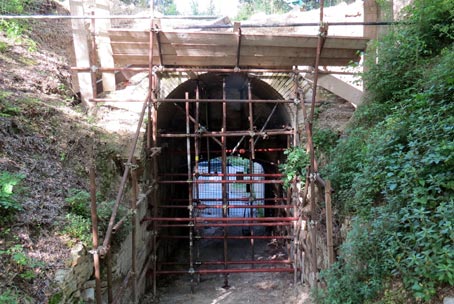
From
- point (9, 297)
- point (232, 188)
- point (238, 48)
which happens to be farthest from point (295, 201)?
point (232, 188)

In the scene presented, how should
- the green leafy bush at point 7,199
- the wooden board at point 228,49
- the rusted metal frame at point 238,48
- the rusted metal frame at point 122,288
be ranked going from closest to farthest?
the green leafy bush at point 7,199 → the rusted metal frame at point 122,288 → the rusted metal frame at point 238,48 → the wooden board at point 228,49

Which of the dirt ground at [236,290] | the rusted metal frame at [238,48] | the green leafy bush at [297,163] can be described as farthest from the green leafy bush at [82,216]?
the rusted metal frame at [238,48]

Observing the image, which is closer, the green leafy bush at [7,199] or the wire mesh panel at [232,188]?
the green leafy bush at [7,199]

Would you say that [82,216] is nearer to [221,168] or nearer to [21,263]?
[21,263]

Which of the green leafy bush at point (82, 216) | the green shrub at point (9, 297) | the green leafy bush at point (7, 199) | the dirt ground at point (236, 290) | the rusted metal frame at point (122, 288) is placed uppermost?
the green leafy bush at point (7, 199)

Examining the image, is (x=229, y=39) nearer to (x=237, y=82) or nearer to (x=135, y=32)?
(x=135, y=32)

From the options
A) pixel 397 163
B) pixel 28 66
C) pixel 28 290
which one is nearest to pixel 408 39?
pixel 397 163

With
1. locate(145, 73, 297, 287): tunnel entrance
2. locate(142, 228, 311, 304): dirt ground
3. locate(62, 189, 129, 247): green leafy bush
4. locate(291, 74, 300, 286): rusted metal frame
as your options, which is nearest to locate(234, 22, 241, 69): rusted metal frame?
locate(145, 73, 297, 287): tunnel entrance

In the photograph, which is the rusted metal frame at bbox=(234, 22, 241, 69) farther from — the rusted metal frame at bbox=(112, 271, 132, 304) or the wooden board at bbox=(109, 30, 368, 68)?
the rusted metal frame at bbox=(112, 271, 132, 304)

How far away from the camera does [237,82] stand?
29.6 feet

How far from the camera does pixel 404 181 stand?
3.15 m

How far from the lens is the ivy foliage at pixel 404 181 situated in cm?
257

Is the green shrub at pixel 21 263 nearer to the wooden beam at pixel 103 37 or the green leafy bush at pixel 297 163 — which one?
the green leafy bush at pixel 297 163

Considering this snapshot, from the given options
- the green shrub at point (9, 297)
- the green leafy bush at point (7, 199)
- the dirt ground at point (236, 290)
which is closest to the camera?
the green shrub at point (9, 297)
